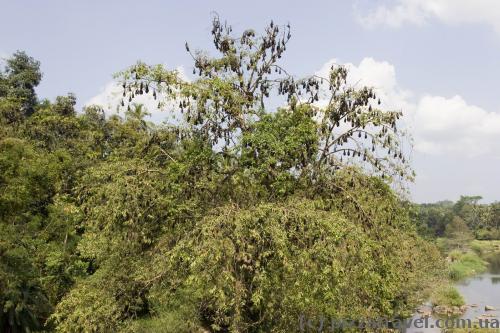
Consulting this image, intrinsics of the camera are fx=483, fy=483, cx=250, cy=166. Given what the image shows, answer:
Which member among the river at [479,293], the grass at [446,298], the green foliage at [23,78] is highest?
the green foliage at [23,78]

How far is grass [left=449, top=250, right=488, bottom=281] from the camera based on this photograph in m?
51.0

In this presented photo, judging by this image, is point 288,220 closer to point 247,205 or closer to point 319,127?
point 247,205

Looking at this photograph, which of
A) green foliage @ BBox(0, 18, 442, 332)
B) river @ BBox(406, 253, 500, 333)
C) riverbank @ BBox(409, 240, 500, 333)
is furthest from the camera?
riverbank @ BBox(409, 240, 500, 333)

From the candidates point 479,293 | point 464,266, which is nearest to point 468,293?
point 479,293

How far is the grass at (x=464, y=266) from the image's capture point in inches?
2007

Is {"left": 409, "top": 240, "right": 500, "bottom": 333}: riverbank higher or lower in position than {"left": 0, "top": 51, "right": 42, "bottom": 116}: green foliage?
lower

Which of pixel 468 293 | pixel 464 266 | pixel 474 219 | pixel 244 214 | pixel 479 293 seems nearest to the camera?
pixel 244 214

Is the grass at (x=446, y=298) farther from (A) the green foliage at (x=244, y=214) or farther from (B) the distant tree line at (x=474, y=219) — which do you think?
(B) the distant tree line at (x=474, y=219)

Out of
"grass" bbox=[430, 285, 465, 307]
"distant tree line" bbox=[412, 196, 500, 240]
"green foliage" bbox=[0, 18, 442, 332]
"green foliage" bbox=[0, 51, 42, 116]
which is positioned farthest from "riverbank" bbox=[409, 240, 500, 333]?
"green foliage" bbox=[0, 51, 42, 116]

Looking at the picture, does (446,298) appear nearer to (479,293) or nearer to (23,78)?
(479,293)

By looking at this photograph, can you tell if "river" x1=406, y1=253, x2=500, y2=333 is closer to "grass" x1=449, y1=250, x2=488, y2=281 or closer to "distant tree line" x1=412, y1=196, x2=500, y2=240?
"grass" x1=449, y1=250, x2=488, y2=281

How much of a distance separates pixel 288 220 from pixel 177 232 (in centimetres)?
288

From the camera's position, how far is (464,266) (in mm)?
57531

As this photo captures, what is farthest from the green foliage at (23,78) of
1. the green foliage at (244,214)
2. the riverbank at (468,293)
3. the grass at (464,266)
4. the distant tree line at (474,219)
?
the distant tree line at (474,219)
